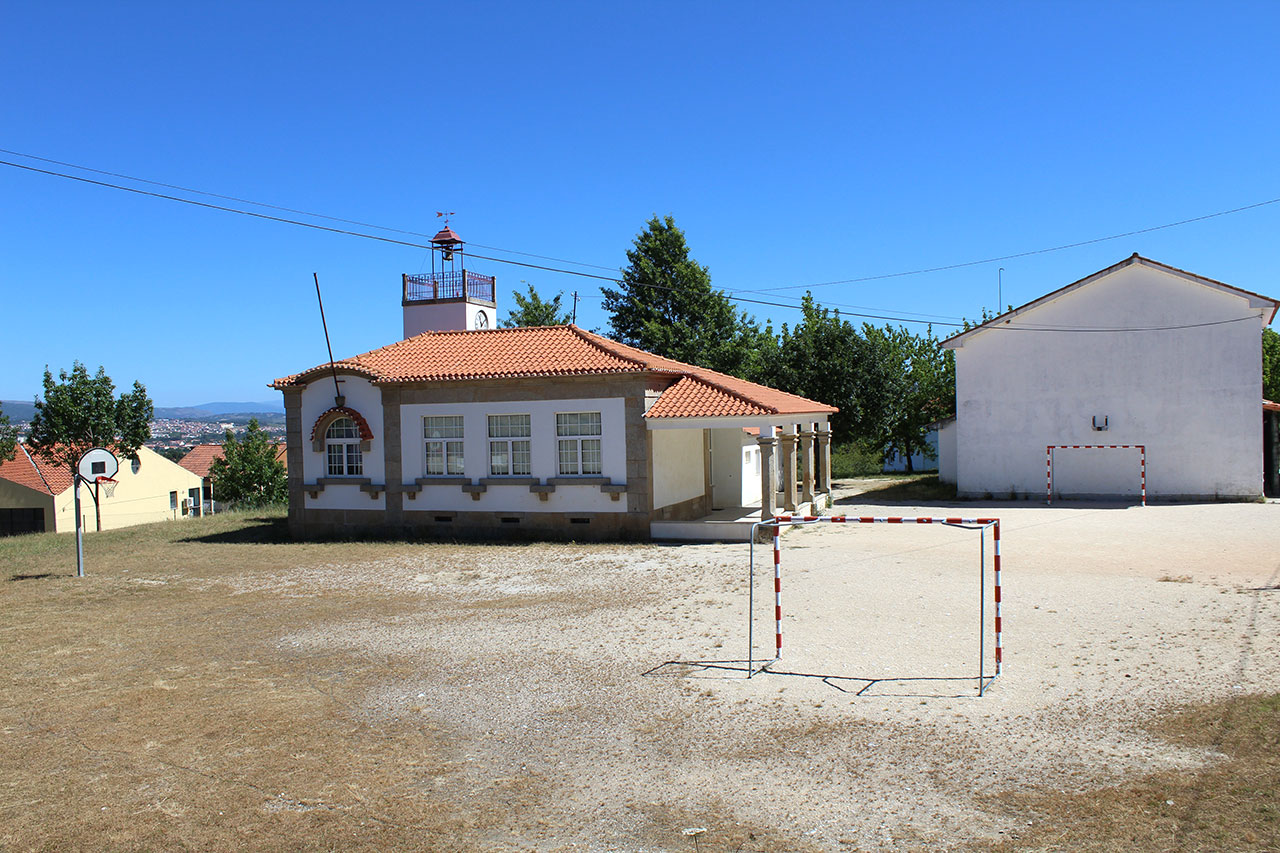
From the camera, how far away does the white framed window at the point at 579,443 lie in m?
19.5

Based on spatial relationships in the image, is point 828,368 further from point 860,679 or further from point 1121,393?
point 860,679

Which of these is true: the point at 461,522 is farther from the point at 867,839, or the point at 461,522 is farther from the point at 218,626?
the point at 867,839

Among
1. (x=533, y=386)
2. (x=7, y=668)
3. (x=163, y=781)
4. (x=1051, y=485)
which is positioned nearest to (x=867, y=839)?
(x=163, y=781)

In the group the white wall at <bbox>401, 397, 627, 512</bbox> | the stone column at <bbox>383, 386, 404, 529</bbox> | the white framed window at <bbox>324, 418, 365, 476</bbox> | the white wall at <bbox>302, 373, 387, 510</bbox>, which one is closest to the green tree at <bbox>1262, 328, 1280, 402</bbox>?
the white wall at <bbox>401, 397, 627, 512</bbox>

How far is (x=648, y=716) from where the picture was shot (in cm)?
745

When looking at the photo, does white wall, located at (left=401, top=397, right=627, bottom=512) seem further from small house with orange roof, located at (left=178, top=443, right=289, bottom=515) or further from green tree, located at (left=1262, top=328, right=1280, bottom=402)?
small house with orange roof, located at (left=178, top=443, right=289, bottom=515)

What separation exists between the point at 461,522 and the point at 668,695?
42.7 ft

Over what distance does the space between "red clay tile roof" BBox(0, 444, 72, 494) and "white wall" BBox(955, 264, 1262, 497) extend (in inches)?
1609

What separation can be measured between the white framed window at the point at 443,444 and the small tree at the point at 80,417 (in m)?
20.7

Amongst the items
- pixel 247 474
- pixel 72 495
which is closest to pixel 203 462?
pixel 247 474

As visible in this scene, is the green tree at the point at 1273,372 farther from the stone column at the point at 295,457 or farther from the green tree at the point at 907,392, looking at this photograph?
the stone column at the point at 295,457

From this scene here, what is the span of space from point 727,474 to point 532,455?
6.41 m

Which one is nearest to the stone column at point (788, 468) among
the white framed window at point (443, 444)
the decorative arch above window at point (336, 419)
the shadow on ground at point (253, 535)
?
the white framed window at point (443, 444)

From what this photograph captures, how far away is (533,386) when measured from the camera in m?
19.8
